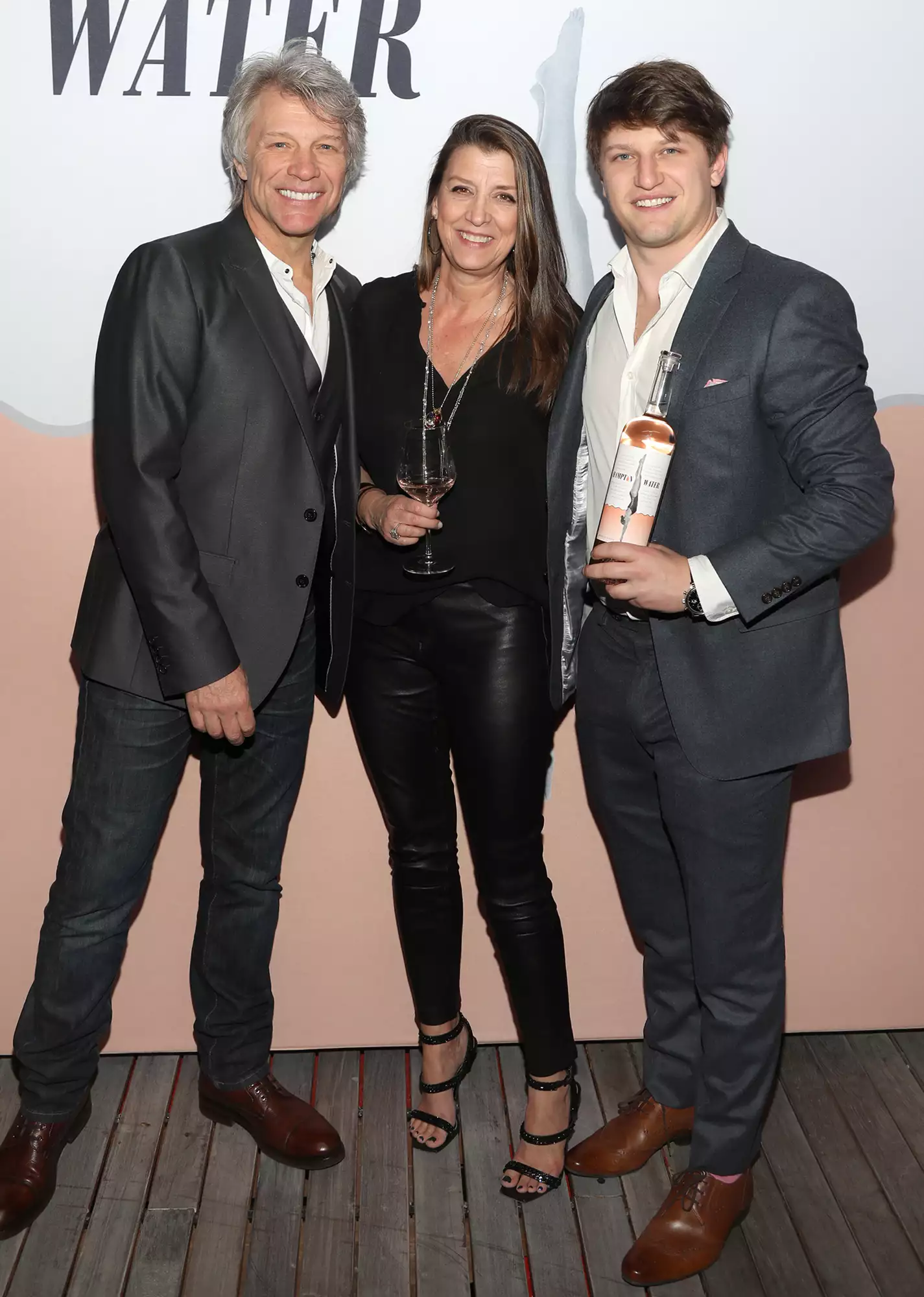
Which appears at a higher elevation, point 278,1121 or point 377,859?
point 377,859

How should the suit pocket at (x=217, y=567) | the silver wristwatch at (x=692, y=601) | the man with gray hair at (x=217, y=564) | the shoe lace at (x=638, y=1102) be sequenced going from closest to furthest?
the silver wristwatch at (x=692, y=601)
the man with gray hair at (x=217, y=564)
the suit pocket at (x=217, y=567)
the shoe lace at (x=638, y=1102)

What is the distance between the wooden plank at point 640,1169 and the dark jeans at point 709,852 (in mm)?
197

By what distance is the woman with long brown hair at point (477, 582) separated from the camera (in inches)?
95.4

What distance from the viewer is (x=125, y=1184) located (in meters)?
2.64

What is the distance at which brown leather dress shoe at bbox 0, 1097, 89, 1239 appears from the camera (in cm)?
248

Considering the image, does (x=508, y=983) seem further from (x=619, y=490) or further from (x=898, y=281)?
(x=898, y=281)

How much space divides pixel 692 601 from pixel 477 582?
0.47 meters

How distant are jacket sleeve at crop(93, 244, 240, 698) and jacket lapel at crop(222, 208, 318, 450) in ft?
0.35

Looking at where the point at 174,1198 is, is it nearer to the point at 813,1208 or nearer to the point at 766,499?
the point at 813,1208

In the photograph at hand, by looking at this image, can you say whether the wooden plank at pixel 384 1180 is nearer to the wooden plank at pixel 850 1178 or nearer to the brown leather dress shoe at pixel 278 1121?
the brown leather dress shoe at pixel 278 1121

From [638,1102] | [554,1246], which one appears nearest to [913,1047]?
[638,1102]

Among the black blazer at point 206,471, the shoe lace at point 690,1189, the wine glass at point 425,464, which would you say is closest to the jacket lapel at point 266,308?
the black blazer at point 206,471

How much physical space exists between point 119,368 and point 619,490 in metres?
0.90

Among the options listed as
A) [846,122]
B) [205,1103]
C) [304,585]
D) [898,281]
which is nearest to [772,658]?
[304,585]
